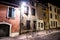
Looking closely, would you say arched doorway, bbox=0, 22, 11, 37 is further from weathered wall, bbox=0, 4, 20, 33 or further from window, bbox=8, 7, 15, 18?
window, bbox=8, 7, 15, 18

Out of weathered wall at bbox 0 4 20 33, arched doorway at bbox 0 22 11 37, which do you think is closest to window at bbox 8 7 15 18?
weathered wall at bbox 0 4 20 33

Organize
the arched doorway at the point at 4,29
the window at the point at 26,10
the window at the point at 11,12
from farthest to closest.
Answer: the window at the point at 26,10 → the window at the point at 11,12 → the arched doorway at the point at 4,29

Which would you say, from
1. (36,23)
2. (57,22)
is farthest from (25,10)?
(57,22)

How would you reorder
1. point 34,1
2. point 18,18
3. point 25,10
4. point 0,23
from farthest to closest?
point 34,1 → point 25,10 → point 18,18 → point 0,23

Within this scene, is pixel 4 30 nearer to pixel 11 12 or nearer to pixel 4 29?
pixel 4 29

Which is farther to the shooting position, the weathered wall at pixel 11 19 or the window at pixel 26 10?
the window at pixel 26 10

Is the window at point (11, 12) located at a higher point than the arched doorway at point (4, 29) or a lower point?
higher

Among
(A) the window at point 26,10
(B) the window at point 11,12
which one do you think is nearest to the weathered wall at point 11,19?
(B) the window at point 11,12

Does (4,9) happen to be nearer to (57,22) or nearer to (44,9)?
(44,9)

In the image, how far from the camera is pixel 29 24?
23.7 feet

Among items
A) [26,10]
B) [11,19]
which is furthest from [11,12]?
[26,10]

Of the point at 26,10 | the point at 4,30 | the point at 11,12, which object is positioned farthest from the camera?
the point at 26,10

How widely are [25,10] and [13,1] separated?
1404 mm

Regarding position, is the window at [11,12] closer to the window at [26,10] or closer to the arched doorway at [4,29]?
the arched doorway at [4,29]
